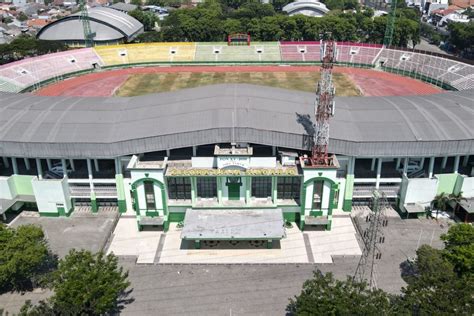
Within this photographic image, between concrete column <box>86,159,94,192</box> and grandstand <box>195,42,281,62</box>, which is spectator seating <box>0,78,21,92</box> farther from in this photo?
concrete column <box>86,159,94,192</box>

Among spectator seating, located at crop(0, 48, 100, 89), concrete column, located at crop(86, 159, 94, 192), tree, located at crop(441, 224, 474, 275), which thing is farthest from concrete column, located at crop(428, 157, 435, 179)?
spectator seating, located at crop(0, 48, 100, 89)

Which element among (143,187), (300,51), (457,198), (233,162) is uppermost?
(300,51)

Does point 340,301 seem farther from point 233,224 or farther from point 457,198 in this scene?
point 457,198

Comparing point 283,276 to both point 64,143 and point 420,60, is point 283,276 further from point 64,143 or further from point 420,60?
point 420,60

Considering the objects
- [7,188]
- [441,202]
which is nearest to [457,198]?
[441,202]

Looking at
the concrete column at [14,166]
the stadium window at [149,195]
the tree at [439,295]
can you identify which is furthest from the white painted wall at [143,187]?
the tree at [439,295]
